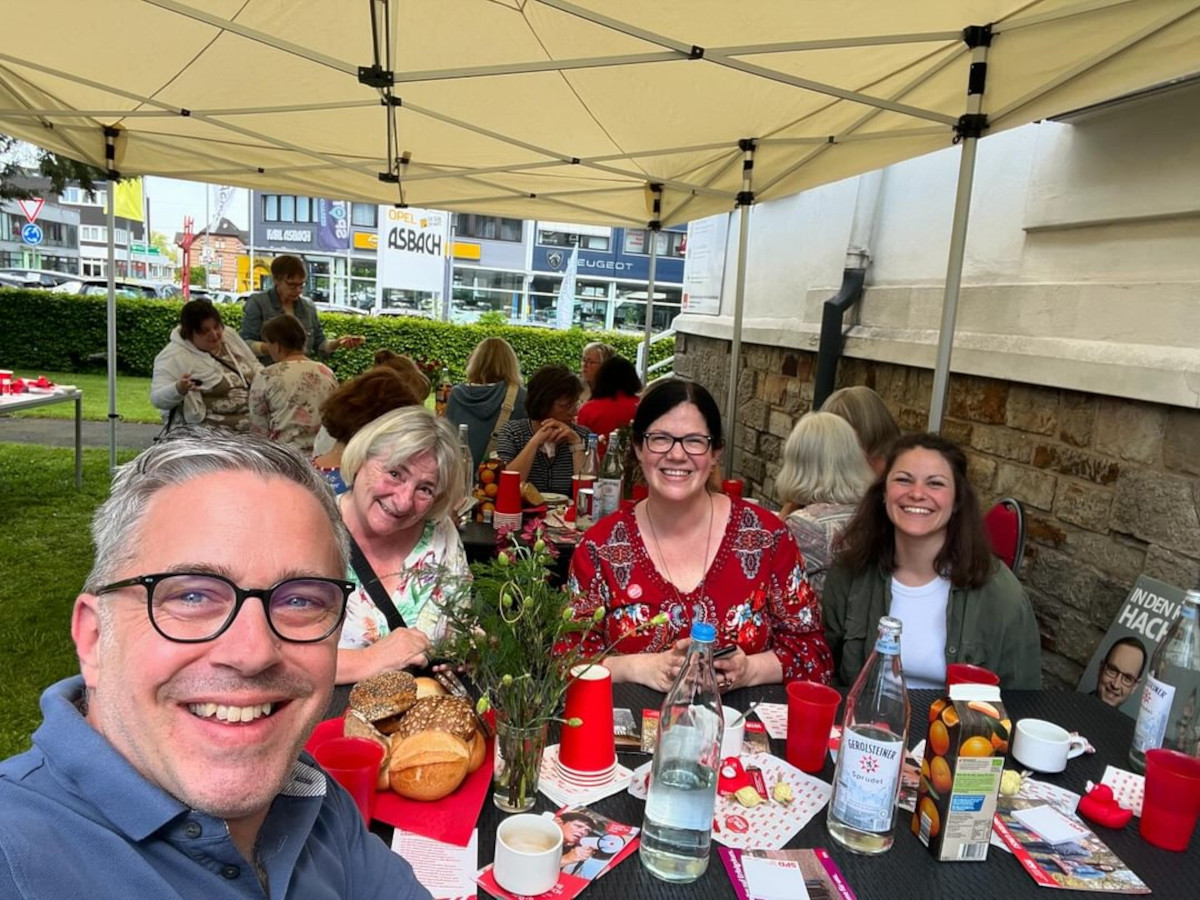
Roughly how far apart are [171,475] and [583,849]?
84cm

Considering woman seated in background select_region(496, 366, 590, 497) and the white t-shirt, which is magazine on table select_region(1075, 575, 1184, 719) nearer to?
the white t-shirt

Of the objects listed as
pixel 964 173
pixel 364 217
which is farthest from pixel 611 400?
pixel 364 217

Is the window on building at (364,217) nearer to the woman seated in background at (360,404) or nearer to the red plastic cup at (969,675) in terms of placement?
the woman seated in background at (360,404)

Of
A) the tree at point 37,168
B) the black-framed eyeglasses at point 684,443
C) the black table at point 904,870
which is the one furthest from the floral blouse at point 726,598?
the tree at point 37,168

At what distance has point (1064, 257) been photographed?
10.3 feet

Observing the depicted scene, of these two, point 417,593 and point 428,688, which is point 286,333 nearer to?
point 417,593

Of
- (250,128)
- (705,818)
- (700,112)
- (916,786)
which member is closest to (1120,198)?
(700,112)

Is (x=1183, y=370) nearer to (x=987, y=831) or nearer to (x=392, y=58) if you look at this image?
(x=987, y=831)

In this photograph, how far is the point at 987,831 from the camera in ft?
4.12

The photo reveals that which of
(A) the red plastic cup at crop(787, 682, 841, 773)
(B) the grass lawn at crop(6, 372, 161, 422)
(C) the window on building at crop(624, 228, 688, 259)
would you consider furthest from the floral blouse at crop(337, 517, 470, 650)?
(C) the window on building at crop(624, 228, 688, 259)

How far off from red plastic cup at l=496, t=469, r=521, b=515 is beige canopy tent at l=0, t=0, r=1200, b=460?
1.71 m

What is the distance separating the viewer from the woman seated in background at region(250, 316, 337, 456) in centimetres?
462

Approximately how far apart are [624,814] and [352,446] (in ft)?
4.62

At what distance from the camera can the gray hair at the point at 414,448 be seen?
2.19 metres
